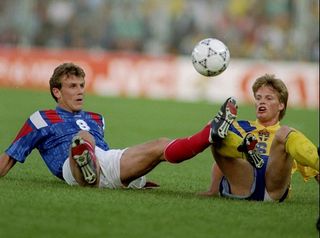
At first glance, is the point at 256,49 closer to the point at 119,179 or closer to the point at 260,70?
the point at 260,70

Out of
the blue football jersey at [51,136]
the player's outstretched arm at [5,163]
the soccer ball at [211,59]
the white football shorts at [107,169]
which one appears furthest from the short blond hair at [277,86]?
the player's outstretched arm at [5,163]

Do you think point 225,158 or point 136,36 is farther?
point 136,36

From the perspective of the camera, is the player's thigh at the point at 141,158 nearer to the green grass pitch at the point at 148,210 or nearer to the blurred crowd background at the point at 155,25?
the green grass pitch at the point at 148,210

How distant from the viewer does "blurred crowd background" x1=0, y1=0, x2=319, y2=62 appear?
2411 cm

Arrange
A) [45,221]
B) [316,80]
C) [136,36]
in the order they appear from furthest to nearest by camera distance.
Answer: [136,36]
[316,80]
[45,221]

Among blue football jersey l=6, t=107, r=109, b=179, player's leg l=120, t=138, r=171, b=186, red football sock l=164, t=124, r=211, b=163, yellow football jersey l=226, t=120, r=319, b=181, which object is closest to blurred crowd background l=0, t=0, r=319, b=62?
blue football jersey l=6, t=107, r=109, b=179

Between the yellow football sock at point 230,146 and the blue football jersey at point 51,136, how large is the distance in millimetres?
1437

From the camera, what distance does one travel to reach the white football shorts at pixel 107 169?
7871 mm

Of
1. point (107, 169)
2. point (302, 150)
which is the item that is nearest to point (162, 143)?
point (107, 169)

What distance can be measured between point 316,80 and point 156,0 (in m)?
4.69

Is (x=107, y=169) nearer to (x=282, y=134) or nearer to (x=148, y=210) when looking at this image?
(x=148, y=210)

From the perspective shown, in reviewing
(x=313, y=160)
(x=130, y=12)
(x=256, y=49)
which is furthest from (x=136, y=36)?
(x=313, y=160)

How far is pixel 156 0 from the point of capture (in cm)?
2397

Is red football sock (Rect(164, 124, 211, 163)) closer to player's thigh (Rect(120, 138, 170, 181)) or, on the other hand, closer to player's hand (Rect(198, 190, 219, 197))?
player's thigh (Rect(120, 138, 170, 181))
